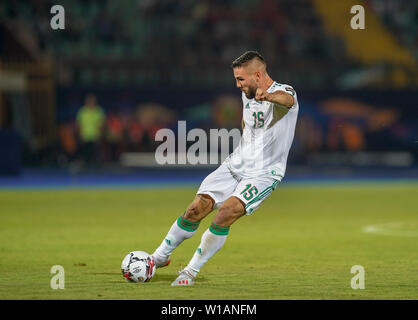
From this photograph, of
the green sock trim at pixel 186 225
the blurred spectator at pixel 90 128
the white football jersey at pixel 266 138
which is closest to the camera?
the white football jersey at pixel 266 138

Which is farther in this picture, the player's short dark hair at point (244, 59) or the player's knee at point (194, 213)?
the player's knee at point (194, 213)

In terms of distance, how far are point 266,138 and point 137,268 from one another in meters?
1.82

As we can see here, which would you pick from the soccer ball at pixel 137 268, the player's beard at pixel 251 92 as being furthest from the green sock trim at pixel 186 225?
the player's beard at pixel 251 92

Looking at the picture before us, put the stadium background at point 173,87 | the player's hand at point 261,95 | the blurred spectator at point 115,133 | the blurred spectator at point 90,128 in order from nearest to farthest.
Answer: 1. the player's hand at point 261,95
2. the blurred spectator at point 90,128
3. the stadium background at point 173,87
4. the blurred spectator at point 115,133

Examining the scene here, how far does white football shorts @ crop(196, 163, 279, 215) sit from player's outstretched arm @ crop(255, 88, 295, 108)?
2.83 feet

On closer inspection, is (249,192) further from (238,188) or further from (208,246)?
(208,246)

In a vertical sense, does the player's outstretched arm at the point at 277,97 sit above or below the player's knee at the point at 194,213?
above

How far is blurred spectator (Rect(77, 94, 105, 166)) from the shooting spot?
952 inches

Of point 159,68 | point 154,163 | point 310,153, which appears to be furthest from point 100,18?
point 310,153

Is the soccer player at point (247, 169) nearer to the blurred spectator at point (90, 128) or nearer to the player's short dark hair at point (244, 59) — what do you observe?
the player's short dark hair at point (244, 59)

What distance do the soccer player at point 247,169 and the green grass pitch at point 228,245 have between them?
469mm

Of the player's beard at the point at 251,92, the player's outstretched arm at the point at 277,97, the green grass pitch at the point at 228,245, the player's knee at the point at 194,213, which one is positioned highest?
the player's beard at the point at 251,92

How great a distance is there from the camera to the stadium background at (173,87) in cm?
2645

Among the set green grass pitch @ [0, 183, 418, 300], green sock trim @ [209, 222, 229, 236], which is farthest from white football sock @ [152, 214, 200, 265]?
green sock trim @ [209, 222, 229, 236]
